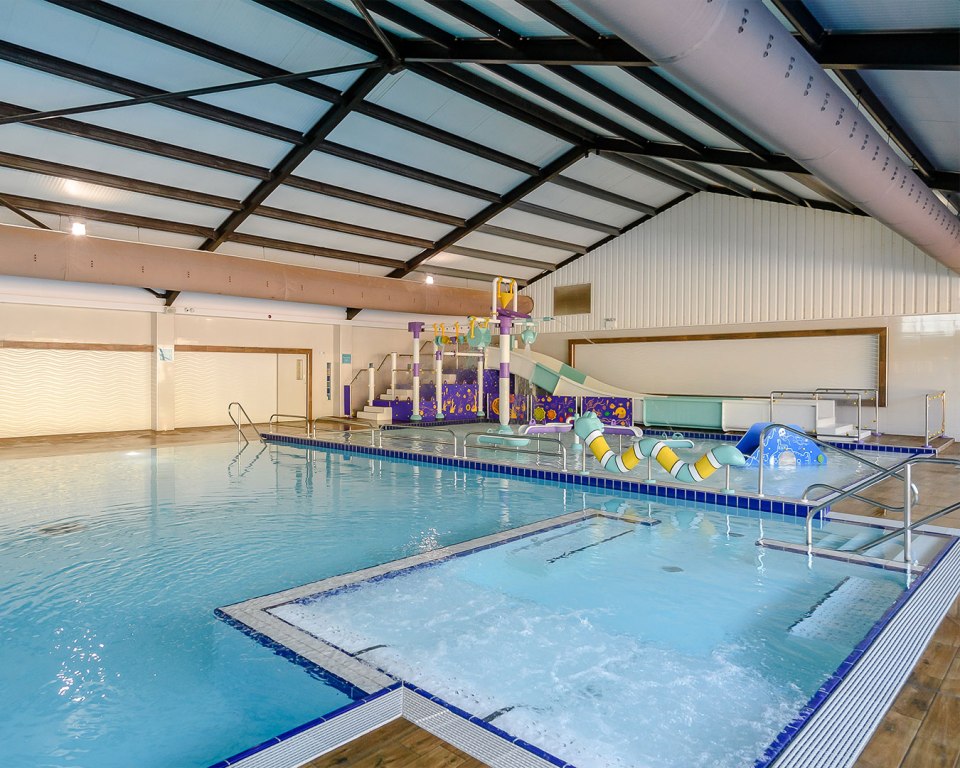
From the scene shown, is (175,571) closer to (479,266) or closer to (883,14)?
(883,14)

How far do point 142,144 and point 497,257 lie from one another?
796 centimetres

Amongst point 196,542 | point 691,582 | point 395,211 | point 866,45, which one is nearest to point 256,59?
point 395,211

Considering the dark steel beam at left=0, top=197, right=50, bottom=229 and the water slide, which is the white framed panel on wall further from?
the dark steel beam at left=0, top=197, right=50, bottom=229

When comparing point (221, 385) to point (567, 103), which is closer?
point (567, 103)

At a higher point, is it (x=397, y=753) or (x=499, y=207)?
(x=499, y=207)

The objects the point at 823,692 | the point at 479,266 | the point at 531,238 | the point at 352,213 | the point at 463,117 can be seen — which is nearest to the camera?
the point at 823,692

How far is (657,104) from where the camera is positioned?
26.2 feet

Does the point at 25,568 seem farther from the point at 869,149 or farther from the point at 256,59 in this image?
the point at 869,149

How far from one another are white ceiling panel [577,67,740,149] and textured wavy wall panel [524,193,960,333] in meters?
4.20

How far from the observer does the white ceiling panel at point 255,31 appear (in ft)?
21.1

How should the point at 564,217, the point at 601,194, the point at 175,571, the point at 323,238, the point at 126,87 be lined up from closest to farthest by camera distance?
the point at 175,571
the point at 126,87
the point at 323,238
the point at 601,194
the point at 564,217

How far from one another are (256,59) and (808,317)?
34.4ft

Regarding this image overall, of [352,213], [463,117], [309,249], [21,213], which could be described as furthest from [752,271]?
[21,213]

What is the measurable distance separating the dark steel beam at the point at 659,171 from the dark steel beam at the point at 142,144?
5.86 metres
